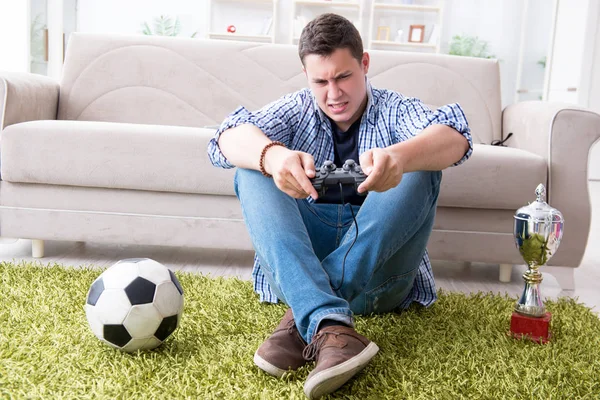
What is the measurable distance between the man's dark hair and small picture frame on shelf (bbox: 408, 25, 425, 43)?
4.49m

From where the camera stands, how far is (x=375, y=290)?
4.50ft

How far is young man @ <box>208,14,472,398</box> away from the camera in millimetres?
1079

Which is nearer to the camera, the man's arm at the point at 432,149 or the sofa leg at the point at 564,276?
the man's arm at the point at 432,149

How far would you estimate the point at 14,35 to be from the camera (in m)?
4.20

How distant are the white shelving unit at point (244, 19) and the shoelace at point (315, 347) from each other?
4801mm

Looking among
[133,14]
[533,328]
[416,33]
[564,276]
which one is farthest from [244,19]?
[533,328]

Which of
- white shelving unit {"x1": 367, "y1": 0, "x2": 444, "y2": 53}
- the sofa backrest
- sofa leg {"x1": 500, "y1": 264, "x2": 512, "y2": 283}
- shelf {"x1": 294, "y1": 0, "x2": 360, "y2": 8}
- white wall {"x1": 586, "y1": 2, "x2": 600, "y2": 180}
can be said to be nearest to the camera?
sofa leg {"x1": 500, "y1": 264, "x2": 512, "y2": 283}

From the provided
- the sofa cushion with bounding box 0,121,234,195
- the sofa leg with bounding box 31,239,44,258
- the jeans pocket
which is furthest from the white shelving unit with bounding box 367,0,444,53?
the jeans pocket

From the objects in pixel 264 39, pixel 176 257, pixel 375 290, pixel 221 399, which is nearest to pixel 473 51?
pixel 264 39

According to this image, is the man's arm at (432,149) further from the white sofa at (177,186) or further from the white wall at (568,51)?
the white wall at (568,51)

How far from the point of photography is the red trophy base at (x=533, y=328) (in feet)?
4.50

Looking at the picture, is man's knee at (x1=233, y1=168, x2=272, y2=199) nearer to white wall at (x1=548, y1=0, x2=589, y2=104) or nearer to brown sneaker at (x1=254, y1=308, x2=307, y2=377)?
brown sneaker at (x1=254, y1=308, x2=307, y2=377)

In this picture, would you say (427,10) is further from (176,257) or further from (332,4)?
(176,257)

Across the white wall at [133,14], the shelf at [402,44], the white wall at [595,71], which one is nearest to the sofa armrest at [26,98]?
the white wall at [133,14]
